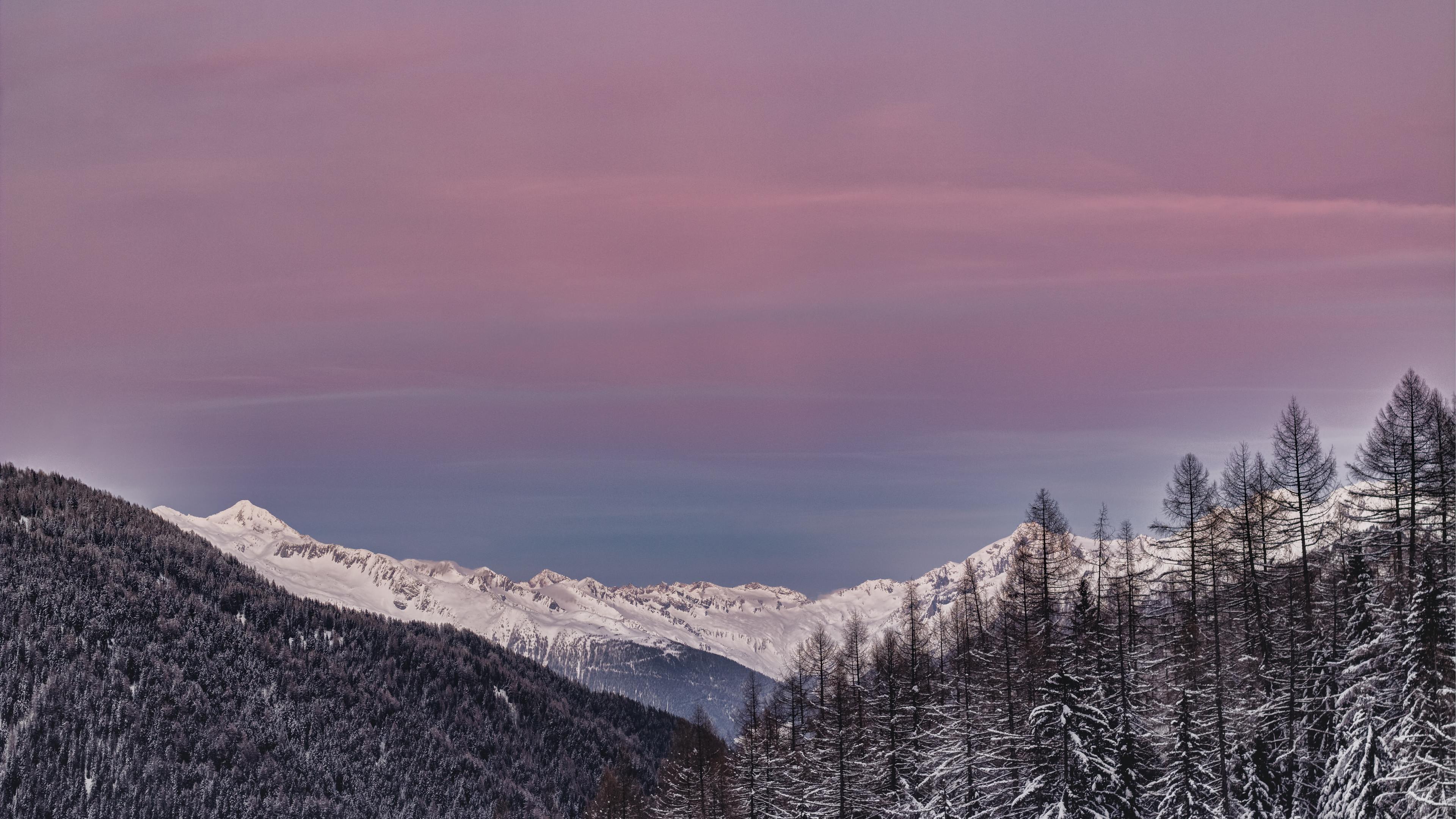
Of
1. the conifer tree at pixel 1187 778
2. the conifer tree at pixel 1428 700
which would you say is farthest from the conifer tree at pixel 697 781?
the conifer tree at pixel 1428 700

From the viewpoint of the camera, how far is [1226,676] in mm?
57531

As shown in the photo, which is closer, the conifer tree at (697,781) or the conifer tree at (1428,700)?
the conifer tree at (1428,700)

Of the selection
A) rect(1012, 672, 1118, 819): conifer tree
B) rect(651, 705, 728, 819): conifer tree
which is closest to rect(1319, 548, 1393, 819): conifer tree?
rect(1012, 672, 1118, 819): conifer tree

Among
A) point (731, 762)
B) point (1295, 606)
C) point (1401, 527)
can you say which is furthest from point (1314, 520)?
point (731, 762)

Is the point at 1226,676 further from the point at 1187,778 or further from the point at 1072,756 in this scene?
the point at 1072,756

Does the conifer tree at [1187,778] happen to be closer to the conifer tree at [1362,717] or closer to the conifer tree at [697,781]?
the conifer tree at [1362,717]

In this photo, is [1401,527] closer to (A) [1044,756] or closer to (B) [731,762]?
(A) [1044,756]

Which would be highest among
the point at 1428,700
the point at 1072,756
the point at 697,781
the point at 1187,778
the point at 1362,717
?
the point at 1428,700

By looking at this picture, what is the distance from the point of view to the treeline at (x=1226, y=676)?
49.1 m

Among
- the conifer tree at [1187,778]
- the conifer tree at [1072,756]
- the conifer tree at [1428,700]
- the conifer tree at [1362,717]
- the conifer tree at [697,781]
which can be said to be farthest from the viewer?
the conifer tree at [697,781]

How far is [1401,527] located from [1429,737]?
9.37 m

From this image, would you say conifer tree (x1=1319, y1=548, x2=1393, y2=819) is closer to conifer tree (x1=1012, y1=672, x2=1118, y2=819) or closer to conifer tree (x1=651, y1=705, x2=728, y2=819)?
conifer tree (x1=1012, y1=672, x2=1118, y2=819)

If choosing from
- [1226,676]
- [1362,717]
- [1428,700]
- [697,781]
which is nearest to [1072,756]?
[1226,676]

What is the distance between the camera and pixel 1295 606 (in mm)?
58344
